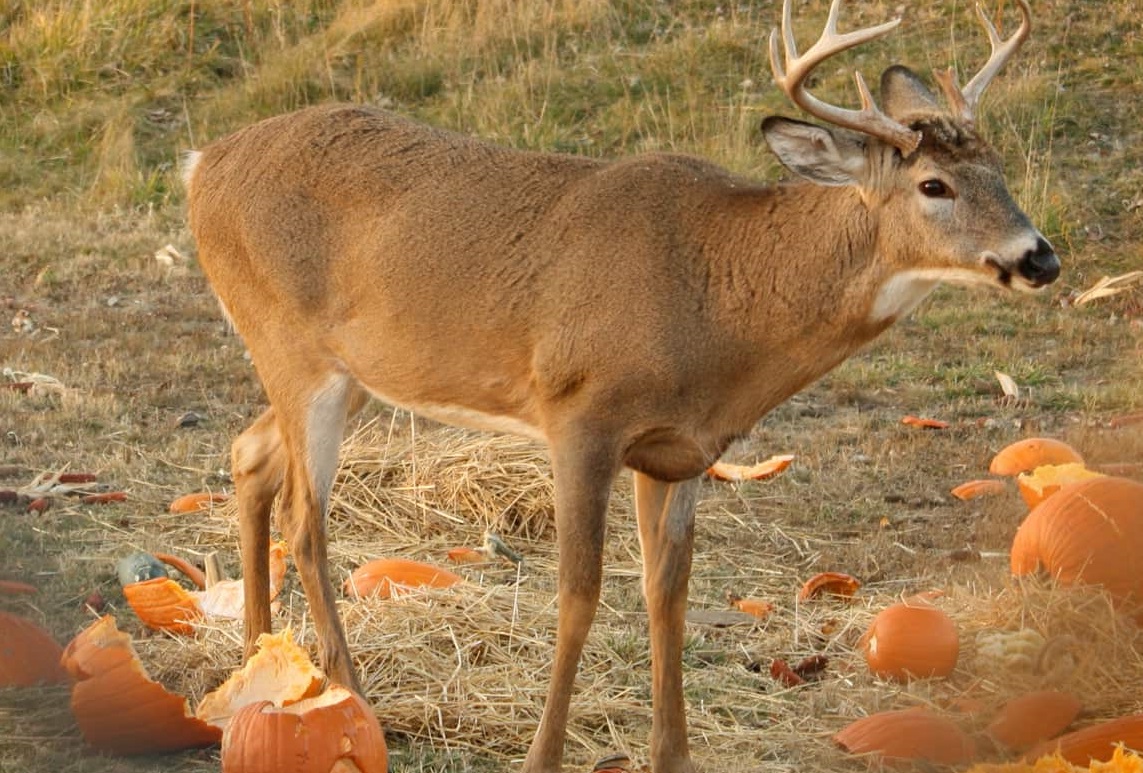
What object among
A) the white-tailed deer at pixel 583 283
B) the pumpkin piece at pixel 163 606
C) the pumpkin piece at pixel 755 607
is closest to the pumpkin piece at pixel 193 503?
the pumpkin piece at pixel 163 606

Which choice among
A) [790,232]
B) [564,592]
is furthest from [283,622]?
[790,232]

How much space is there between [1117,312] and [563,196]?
5.91 meters

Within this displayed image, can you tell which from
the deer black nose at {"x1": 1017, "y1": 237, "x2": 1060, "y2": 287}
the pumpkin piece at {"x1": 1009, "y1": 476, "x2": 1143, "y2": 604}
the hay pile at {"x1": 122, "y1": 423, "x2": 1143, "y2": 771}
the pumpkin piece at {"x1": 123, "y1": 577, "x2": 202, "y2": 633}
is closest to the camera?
the deer black nose at {"x1": 1017, "y1": 237, "x2": 1060, "y2": 287}

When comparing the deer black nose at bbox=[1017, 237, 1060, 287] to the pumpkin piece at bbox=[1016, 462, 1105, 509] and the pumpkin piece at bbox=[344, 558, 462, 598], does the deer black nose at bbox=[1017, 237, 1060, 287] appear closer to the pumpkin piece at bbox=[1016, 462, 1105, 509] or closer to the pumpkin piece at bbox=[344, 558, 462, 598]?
the pumpkin piece at bbox=[1016, 462, 1105, 509]

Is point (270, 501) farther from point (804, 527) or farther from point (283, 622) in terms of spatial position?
point (804, 527)

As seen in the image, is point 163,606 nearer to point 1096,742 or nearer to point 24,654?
point 24,654

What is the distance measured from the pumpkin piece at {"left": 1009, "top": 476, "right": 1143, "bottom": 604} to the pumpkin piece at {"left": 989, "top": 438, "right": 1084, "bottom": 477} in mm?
1580

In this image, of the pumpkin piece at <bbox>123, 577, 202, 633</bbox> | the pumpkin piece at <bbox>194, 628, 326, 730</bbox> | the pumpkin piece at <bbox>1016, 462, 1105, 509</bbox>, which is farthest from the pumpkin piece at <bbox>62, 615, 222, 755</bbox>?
the pumpkin piece at <bbox>1016, 462, 1105, 509</bbox>

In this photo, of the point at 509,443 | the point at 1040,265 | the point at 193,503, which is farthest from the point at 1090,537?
the point at 193,503

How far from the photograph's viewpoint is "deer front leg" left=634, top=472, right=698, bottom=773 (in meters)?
5.44

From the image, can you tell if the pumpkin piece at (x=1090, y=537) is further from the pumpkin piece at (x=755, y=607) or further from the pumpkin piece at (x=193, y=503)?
the pumpkin piece at (x=193, y=503)

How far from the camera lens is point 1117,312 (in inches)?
413

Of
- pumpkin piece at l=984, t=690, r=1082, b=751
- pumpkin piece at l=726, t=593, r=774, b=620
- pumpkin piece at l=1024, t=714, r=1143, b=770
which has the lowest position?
pumpkin piece at l=726, t=593, r=774, b=620

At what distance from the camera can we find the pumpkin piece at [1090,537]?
5.75 metres
